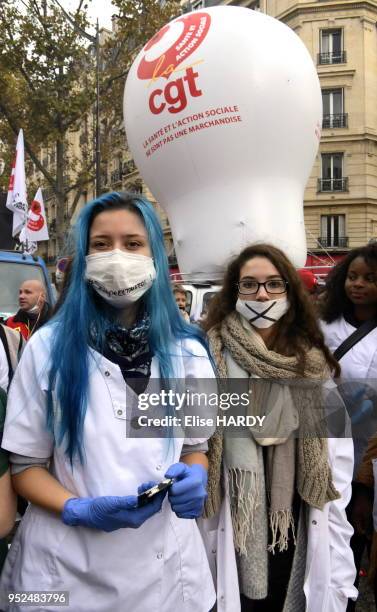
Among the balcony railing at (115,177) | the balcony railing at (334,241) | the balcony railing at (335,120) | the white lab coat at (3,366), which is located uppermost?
the balcony railing at (335,120)

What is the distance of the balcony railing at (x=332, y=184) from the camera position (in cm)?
2441

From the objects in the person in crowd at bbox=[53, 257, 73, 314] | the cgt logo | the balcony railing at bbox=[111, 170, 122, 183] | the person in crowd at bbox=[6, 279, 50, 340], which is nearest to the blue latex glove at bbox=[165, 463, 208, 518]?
the person in crowd at bbox=[53, 257, 73, 314]

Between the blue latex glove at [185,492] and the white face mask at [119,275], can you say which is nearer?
the blue latex glove at [185,492]

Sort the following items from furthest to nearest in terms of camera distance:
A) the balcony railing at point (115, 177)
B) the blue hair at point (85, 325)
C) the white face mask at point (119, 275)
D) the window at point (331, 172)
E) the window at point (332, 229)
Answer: the balcony railing at point (115, 177) < the window at point (331, 172) < the window at point (332, 229) < the white face mask at point (119, 275) < the blue hair at point (85, 325)

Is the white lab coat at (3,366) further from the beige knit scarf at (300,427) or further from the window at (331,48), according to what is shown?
the window at (331,48)

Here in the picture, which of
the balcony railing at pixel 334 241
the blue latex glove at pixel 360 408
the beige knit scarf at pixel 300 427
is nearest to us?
the beige knit scarf at pixel 300 427

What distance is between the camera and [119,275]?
1.65 m

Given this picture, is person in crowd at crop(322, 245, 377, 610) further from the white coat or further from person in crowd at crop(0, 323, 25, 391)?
person in crowd at crop(0, 323, 25, 391)

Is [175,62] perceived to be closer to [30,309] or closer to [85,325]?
[30,309]

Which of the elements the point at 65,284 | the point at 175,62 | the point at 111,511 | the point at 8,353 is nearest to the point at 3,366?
the point at 8,353

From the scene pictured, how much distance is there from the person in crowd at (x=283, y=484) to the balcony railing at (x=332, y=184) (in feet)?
78.1

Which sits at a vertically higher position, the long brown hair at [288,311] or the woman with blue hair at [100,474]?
the long brown hair at [288,311]

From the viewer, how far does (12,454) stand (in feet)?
4.95

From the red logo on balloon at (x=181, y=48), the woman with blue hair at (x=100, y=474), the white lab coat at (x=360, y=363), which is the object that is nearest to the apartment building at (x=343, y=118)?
the red logo on balloon at (x=181, y=48)
